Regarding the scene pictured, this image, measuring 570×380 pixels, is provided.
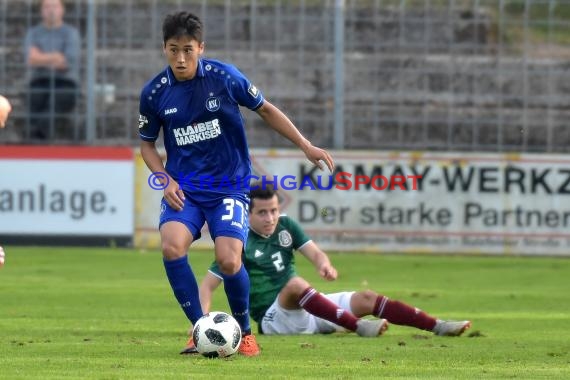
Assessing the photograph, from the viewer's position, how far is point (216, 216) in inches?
315

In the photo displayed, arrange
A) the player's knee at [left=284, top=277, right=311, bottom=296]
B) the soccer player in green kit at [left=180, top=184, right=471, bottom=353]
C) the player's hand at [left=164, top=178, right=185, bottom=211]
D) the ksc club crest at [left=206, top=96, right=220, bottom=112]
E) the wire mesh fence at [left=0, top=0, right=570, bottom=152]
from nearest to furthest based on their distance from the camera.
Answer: the player's hand at [left=164, top=178, right=185, bottom=211], the ksc club crest at [left=206, top=96, right=220, bottom=112], the soccer player in green kit at [left=180, top=184, right=471, bottom=353], the player's knee at [left=284, top=277, right=311, bottom=296], the wire mesh fence at [left=0, top=0, right=570, bottom=152]

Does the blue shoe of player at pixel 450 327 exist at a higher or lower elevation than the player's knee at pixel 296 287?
lower

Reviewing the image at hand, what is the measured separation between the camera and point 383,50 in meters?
16.8

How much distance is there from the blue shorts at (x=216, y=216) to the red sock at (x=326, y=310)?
3.99ft

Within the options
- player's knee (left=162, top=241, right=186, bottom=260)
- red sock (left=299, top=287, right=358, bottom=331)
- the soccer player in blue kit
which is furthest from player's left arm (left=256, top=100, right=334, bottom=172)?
red sock (left=299, top=287, right=358, bottom=331)

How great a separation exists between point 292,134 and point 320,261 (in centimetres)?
128

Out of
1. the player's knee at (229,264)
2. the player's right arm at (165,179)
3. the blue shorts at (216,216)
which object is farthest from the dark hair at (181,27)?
the player's knee at (229,264)

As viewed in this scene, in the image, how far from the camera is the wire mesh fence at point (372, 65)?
16734 millimetres

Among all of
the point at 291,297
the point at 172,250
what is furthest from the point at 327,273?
the point at 172,250

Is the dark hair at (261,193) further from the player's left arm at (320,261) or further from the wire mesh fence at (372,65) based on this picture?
the wire mesh fence at (372,65)

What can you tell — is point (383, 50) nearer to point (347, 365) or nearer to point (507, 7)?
point (507, 7)

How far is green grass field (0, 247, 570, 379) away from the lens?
7.07m

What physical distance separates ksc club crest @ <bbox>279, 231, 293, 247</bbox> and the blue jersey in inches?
49.9

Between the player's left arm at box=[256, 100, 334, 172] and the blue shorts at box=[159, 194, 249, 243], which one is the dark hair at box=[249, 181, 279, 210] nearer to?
the blue shorts at box=[159, 194, 249, 243]
